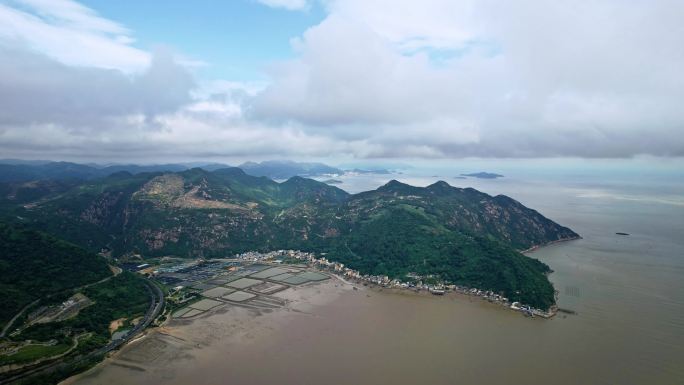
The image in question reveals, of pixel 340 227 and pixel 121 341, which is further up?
pixel 340 227

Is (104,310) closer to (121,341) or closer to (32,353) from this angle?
(121,341)

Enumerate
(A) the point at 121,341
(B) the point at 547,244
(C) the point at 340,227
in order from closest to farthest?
1. (A) the point at 121,341
2. (B) the point at 547,244
3. (C) the point at 340,227

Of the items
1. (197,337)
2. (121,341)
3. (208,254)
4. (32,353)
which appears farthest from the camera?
(208,254)

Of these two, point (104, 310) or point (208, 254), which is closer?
point (104, 310)

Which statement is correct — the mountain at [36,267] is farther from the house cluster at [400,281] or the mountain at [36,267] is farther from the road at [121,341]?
the house cluster at [400,281]

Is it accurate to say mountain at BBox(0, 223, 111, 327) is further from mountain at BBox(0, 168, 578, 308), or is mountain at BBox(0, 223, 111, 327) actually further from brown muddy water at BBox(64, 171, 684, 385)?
mountain at BBox(0, 168, 578, 308)

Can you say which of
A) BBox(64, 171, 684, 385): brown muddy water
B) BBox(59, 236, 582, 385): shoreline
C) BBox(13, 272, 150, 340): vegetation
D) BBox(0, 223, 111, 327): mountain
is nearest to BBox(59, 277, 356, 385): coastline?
BBox(59, 236, 582, 385): shoreline

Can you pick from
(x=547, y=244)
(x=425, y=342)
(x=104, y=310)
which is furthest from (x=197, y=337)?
(x=547, y=244)

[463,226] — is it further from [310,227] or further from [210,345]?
[210,345]
